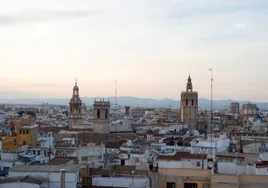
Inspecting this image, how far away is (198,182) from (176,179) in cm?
68

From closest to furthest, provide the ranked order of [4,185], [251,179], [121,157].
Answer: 1. [4,185]
2. [251,179]
3. [121,157]

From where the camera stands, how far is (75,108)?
176ft

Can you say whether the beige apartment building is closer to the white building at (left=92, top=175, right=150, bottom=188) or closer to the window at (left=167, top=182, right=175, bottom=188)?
the window at (left=167, top=182, right=175, bottom=188)

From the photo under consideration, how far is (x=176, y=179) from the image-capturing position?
16.5 meters

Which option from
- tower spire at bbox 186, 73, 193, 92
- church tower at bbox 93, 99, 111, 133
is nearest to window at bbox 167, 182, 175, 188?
church tower at bbox 93, 99, 111, 133

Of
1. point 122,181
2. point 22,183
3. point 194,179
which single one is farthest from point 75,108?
point 22,183

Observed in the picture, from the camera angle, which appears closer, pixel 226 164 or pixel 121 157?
pixel 226 164

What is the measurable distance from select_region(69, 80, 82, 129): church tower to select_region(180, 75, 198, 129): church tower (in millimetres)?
11542

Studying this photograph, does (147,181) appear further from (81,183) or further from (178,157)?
(178,157)

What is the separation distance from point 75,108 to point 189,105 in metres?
13.1

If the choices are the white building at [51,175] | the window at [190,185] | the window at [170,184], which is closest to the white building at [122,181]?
the window at [170,184]

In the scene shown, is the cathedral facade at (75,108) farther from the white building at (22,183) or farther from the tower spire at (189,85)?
the white building at (22,183)

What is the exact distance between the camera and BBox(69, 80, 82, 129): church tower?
52.8m

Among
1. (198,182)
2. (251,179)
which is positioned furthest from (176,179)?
(251,179)
